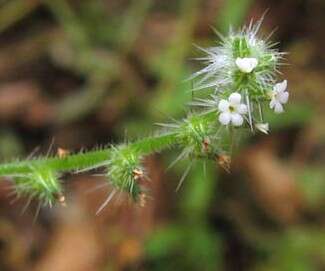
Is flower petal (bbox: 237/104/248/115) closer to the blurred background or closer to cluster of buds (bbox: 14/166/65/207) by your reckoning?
cluster of buds (bbox: 14/166/65/207)

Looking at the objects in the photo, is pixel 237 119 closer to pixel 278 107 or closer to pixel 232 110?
pixel 232 110

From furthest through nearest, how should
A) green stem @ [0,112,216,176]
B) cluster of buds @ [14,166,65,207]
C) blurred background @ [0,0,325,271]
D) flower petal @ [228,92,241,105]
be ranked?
blurred background @ [0,0,325,271]
cluster of buds @ [14,166,65,207]
green stem @ [0,112,216,176]
flower petal @ [228,92,241,105]

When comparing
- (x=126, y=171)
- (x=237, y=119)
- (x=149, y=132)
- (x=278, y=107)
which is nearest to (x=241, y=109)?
(x=237, y=119)

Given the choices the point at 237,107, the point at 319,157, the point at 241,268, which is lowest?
the point at 237,107

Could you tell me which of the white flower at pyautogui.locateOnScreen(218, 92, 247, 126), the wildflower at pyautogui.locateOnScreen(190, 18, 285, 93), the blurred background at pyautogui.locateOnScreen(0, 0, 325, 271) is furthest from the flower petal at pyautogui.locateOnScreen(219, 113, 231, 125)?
the blurred background at pyautogui.locateOnScreen(0, 0, 325, 271)

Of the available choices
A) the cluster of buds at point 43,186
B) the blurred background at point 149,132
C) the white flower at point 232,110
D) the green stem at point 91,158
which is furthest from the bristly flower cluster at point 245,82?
the blurred background at point 149,132

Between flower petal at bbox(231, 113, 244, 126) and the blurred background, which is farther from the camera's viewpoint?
the blurred background

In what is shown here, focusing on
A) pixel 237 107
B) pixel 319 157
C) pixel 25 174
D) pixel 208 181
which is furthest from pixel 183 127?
pixel 319 157

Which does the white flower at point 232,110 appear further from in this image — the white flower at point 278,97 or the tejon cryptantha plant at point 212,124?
the white flower at point 278,97

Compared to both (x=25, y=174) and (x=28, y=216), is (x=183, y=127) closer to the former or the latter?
(x=25, y=174)
